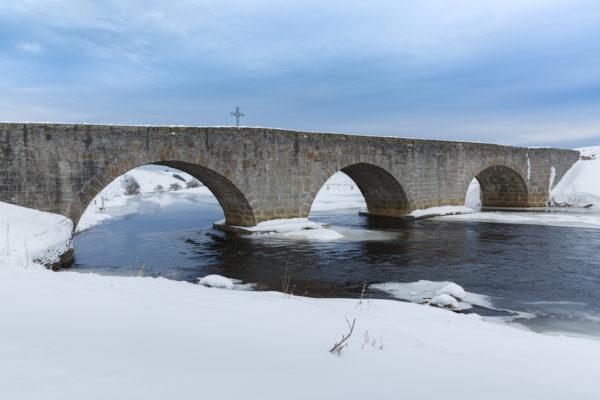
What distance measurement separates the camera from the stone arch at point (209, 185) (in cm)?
1330

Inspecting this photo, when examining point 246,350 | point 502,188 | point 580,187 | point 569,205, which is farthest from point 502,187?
point 246,350

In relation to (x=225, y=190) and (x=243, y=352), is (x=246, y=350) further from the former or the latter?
(x=225, y=190)

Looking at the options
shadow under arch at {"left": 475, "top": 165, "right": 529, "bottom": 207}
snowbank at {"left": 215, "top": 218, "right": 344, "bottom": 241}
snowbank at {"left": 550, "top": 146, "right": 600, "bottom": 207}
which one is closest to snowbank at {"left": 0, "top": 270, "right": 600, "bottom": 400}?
snowbank at {"left": 215, "top": 218, "right": 344, "bottom": 241}

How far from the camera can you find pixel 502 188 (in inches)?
1188

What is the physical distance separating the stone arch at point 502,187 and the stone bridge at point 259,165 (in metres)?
0.10

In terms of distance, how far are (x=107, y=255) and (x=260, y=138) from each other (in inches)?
281

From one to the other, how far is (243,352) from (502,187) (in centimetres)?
3080

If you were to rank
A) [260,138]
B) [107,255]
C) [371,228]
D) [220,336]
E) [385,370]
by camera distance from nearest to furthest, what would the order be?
[385,370]
[220,336]
[107,255]
[260,138]
[371,228]

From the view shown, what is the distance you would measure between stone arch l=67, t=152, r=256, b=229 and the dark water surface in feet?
3.92

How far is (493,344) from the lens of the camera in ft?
15.4

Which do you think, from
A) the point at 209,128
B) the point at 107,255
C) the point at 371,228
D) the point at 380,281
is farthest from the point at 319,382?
the point at 371,228

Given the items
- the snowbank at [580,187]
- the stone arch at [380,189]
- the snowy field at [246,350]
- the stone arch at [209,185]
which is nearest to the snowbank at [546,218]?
the stone arch at [380,189]

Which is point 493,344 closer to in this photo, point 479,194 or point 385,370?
point 385,370

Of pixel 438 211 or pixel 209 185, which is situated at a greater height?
pixel 209 185
